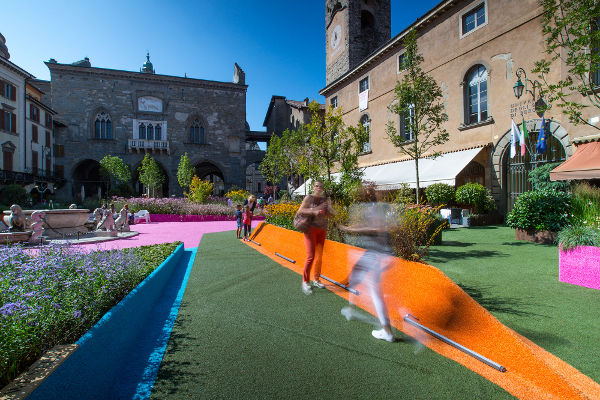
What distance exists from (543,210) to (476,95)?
8.94 metres

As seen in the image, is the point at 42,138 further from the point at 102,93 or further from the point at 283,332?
the point at 283,332

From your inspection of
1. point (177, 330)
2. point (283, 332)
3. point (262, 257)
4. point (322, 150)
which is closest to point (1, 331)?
point (177, 330)

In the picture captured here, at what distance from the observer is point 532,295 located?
452cm

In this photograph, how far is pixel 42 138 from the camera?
30922 millimetres

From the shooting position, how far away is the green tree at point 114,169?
30281mm

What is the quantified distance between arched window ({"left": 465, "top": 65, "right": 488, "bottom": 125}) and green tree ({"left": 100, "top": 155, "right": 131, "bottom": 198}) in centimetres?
3004

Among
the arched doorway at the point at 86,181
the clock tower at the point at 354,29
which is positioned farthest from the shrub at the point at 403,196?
the arched doorway at the point at 86,181

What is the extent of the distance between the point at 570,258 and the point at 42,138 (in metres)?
40.3

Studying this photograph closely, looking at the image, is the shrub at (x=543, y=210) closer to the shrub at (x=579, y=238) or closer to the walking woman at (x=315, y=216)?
the shrub at (x=579, y=238)

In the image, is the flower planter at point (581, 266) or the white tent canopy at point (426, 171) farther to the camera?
the white tent canopy at point (426, 171)

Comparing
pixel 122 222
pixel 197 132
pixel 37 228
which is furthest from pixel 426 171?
pixel 197 132

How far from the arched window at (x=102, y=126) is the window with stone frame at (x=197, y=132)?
27.3 ft

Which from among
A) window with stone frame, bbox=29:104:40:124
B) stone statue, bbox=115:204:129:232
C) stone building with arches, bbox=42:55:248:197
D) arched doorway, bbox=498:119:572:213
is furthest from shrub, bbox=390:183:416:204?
window with stone frame, bbox=29:104:40:124

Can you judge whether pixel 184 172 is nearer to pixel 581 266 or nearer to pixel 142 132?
pixel 142 132
